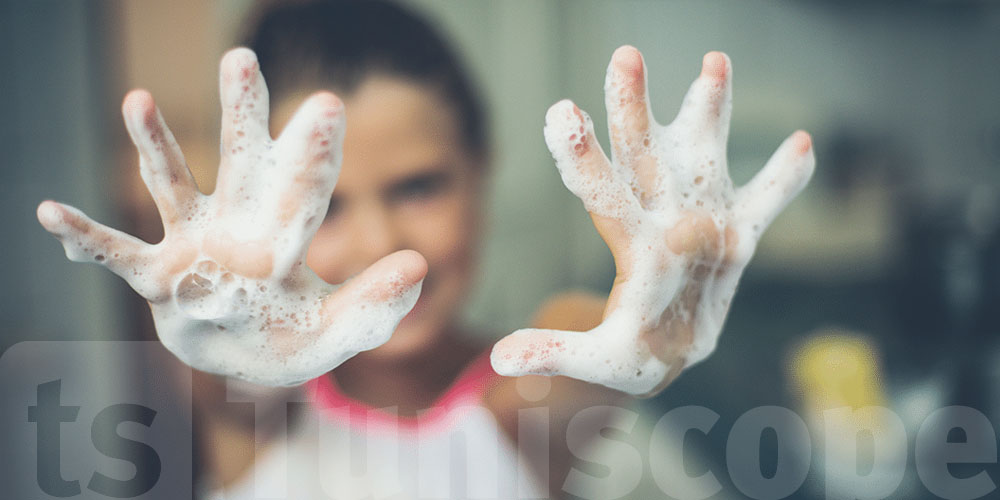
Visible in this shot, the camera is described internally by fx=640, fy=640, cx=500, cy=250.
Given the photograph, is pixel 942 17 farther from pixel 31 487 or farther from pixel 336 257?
pixel 31 487

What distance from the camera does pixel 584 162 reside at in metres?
0.33

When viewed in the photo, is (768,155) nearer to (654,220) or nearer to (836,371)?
(836,371)

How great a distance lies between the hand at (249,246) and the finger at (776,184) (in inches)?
8.2

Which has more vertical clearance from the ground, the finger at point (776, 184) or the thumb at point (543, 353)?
the finger at point (776, 184)

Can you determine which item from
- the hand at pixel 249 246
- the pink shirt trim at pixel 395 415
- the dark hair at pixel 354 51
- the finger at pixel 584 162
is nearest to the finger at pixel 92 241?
the hand at pixel 249 246

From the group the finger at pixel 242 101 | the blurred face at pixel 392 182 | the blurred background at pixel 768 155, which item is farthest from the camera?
the blurred background at pixel 768 155

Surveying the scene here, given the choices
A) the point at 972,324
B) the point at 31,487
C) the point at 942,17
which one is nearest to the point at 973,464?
the point at 972,324

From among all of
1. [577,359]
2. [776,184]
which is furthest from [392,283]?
[776,184]

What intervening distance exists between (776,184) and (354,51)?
44 cm

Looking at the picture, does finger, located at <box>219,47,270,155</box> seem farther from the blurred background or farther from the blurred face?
the blurred background

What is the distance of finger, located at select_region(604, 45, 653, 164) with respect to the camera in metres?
0.32

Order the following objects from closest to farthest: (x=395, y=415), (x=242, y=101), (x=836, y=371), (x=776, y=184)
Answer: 1. (x=242, y=101)
2. (x=776, y=184)
3. (x=395, y=415)
4. (x=836, y=371)

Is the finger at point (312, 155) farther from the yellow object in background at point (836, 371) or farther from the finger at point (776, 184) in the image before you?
the yellow object in background at point (836, 371)

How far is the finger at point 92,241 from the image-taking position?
0.30 metres
